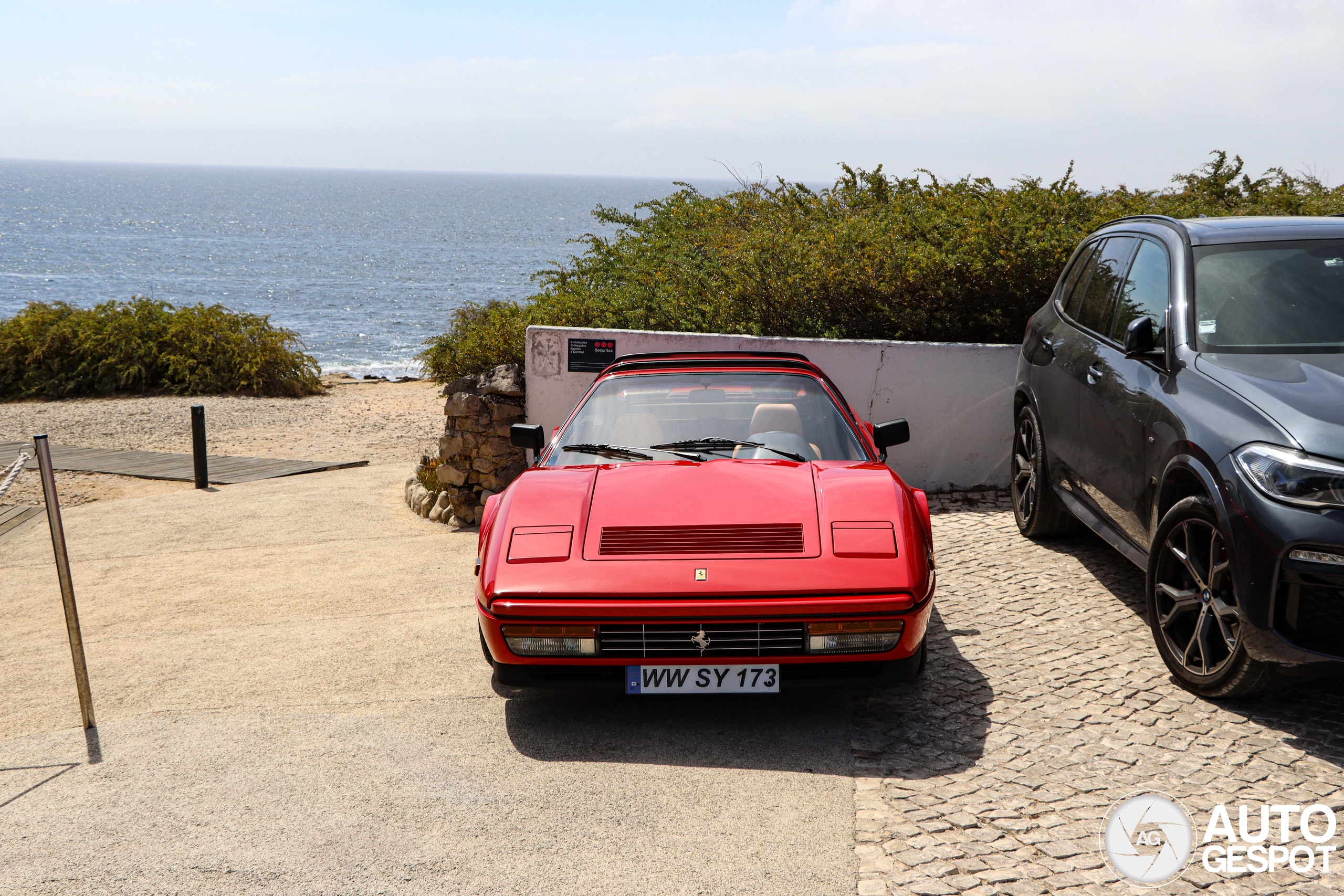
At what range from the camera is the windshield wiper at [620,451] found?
4.89 m

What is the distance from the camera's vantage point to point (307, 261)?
262ft

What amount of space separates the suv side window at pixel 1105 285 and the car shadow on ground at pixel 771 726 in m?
2.21

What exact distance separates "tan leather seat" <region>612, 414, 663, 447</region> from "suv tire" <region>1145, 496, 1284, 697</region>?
91.1 inches

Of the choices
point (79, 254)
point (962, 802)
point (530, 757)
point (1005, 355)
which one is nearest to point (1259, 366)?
point (962, 802)

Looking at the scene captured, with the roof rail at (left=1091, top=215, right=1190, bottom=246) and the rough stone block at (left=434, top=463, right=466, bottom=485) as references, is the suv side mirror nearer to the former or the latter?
the roof rail at (left=1091, top=215, right=1190, bottom=246)

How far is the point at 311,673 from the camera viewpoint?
16.7 feet

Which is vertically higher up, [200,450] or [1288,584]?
[1288,584]

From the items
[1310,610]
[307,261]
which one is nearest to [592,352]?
[1310,610]

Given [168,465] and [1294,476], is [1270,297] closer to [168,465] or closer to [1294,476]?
[1294,476]

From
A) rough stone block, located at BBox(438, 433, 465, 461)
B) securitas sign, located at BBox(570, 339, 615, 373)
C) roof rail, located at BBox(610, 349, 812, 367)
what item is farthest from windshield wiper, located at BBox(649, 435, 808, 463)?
rough stone block, located at BBox(438, 433, 465, 461)

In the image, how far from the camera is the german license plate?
3885 mm

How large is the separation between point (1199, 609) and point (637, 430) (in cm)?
261

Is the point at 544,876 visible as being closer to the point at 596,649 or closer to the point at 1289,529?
the point at 596,649

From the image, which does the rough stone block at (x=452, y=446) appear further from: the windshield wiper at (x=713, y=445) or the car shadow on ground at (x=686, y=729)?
the car shadow on ground at (x=686, y=729)
